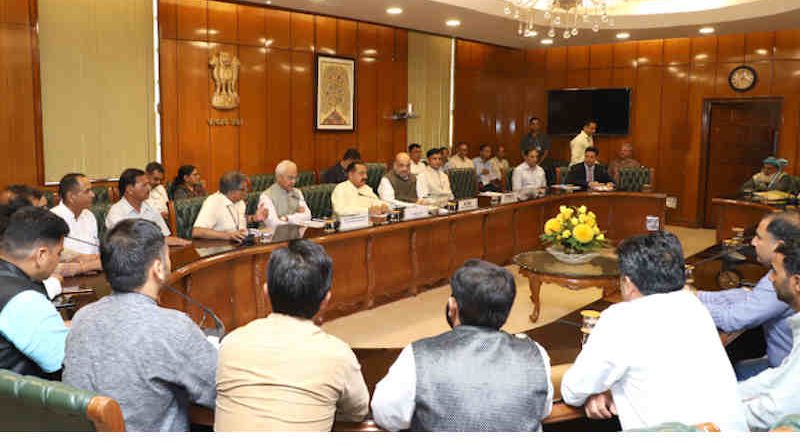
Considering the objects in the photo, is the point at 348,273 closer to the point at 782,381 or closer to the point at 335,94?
the point at 782,381

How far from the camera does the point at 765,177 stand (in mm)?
8047

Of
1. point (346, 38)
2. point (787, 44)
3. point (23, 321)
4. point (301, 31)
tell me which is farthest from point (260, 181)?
point (787, 44)

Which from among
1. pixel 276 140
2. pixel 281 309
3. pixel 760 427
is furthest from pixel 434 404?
pixel 276 140

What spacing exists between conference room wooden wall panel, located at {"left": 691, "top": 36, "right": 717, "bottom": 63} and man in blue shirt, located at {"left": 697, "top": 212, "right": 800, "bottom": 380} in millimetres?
8168

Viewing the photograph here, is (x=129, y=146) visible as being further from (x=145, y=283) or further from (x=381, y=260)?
(x=145, y=283)

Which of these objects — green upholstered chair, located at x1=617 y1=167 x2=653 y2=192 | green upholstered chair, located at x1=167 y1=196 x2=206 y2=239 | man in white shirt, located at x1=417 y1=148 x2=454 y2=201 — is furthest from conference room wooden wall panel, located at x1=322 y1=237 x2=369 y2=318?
green upholstered chair, located at x1=617 y1=167 x2=653 y2=192

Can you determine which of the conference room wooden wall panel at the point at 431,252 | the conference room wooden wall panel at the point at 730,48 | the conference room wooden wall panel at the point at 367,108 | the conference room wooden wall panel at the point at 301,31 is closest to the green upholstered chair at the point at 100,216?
the conference room wooden wall panel at the point at 431,252

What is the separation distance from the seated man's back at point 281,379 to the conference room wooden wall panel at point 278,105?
22.7 ft

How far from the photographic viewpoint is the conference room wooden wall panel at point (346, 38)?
30.2ft

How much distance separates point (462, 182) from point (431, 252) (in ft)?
8.98

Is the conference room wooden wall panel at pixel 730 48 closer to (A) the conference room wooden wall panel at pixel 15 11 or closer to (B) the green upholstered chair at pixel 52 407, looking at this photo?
(A) the conference room wooden wall panel at pixel 15 11

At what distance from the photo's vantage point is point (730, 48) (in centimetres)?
1007

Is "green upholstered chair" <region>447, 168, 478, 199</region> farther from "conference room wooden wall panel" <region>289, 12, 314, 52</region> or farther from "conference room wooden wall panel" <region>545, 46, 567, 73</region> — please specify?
"conference room wooden wall panel" <region>545, 46, 567, 73</region>
